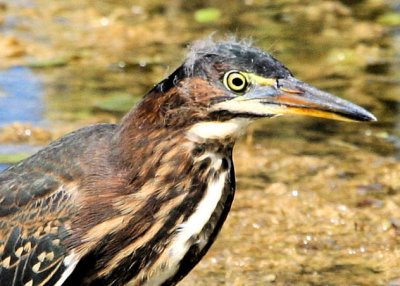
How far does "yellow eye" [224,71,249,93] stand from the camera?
19.6 feet

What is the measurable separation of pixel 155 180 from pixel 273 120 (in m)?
4.40

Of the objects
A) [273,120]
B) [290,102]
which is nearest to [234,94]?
[290,102]

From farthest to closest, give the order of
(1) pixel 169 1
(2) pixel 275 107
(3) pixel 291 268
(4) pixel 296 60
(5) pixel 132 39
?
(1) pixel 169 1 → (5) pixel 132 39 → (4) pixel 296 60 → (3) pixel 291 268 → (2) pixel 275 107

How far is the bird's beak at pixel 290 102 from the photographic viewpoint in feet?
19.5

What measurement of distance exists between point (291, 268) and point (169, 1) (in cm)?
612

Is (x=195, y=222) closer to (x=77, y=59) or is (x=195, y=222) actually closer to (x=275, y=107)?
(x=275, y=107)

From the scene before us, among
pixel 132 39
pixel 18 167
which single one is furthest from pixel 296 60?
pixel 18 167

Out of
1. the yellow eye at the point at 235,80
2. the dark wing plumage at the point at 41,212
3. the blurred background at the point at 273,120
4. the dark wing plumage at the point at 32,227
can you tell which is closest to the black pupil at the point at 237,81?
the yellow eye at the point at 235,80

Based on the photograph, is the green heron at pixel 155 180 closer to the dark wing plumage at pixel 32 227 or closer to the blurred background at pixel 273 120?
the dark wing plumage at pixel 32 227

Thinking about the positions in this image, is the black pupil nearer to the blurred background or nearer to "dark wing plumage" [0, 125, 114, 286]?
"dark wing plumage" [0, 125, 114, 286]

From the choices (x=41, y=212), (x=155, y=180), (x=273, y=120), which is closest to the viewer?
(x=155, y=180)

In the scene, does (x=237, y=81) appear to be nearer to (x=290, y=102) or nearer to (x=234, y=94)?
(x=234, y=94)

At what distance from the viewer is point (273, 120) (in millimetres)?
10477

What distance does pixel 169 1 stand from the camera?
13.5 meters
